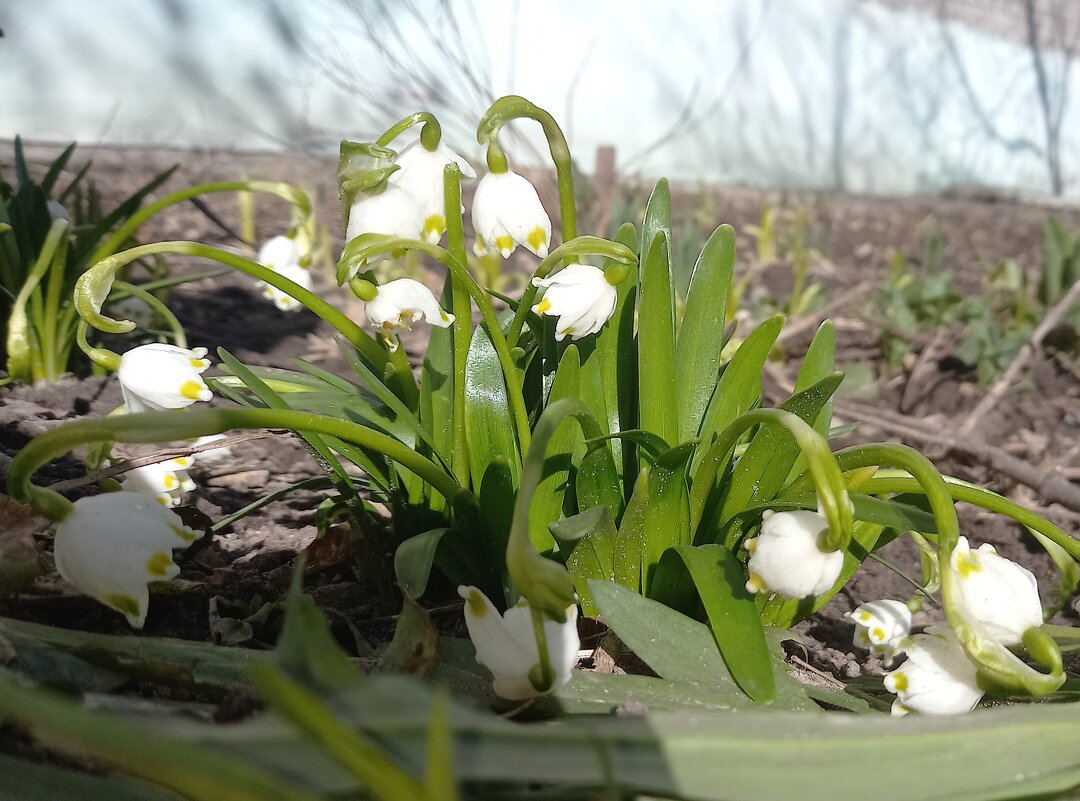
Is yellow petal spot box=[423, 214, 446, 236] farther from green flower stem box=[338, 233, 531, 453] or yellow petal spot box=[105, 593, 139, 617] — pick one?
yellow petal spot box=[105, 593, 139, 617]

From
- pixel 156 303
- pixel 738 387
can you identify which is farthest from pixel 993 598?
pixel 156 303

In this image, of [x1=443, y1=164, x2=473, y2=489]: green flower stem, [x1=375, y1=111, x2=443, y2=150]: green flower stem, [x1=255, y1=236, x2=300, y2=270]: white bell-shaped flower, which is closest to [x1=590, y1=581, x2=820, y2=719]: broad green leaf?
[x1=443, y1=164, x2=473, y2=489]: green flower stem

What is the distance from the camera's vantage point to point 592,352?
40.1 inches

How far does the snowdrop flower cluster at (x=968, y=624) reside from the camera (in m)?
0.75

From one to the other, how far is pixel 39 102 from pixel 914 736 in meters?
4.01

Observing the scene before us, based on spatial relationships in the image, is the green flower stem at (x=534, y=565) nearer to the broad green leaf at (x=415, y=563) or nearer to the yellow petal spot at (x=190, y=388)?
the broad green leaf at (x=415, y=563)

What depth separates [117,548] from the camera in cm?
74

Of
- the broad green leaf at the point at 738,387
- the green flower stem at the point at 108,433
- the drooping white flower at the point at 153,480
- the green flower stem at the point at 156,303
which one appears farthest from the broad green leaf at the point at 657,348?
the green flower stem at the point at 156,303

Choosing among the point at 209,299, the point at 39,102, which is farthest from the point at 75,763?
the point at 39,102

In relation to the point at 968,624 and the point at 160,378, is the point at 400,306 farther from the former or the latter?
the point at 968,624

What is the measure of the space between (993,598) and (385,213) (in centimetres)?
66

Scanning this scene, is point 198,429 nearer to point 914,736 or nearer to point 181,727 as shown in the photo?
point 181,727

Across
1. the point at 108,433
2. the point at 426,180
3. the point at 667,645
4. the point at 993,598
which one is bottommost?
the point at 667,645

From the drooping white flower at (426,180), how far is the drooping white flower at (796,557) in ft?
1.48
